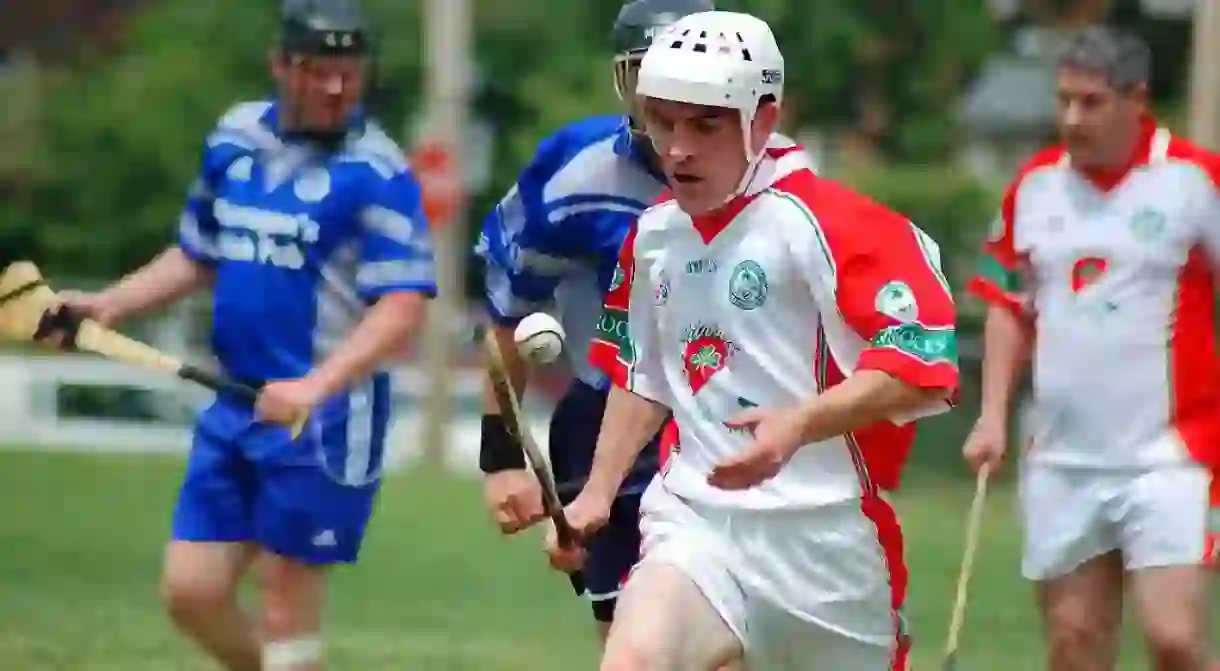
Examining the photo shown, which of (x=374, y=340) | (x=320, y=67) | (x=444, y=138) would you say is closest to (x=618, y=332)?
(x=374, y=340)

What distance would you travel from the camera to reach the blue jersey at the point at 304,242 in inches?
262

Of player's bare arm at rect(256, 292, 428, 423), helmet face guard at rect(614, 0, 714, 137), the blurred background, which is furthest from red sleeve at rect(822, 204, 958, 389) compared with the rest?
the blurred background

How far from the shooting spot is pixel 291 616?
6676 mm

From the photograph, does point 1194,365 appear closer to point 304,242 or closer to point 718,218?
point 718,218

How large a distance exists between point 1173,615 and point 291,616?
95.2 inches

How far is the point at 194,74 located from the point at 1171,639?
97.2ft

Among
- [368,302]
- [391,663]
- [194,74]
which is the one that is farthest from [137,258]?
[368,302]

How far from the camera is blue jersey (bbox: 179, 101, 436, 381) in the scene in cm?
664

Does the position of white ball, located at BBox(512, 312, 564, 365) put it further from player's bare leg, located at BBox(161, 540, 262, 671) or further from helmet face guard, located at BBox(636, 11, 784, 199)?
player's bare leg, located at BBox(161, 540, 262, 671)

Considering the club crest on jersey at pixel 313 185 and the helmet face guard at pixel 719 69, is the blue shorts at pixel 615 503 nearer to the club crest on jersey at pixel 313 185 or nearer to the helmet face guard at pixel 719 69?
the club crest on jersey at pixel 313 185

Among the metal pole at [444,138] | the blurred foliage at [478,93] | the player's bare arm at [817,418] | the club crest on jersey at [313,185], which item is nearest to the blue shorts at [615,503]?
the club crest on jersey at [313,185]

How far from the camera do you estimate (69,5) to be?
39.5m

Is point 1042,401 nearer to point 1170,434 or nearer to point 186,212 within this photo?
point 1170,434

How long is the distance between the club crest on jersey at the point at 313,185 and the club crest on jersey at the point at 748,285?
196cm
